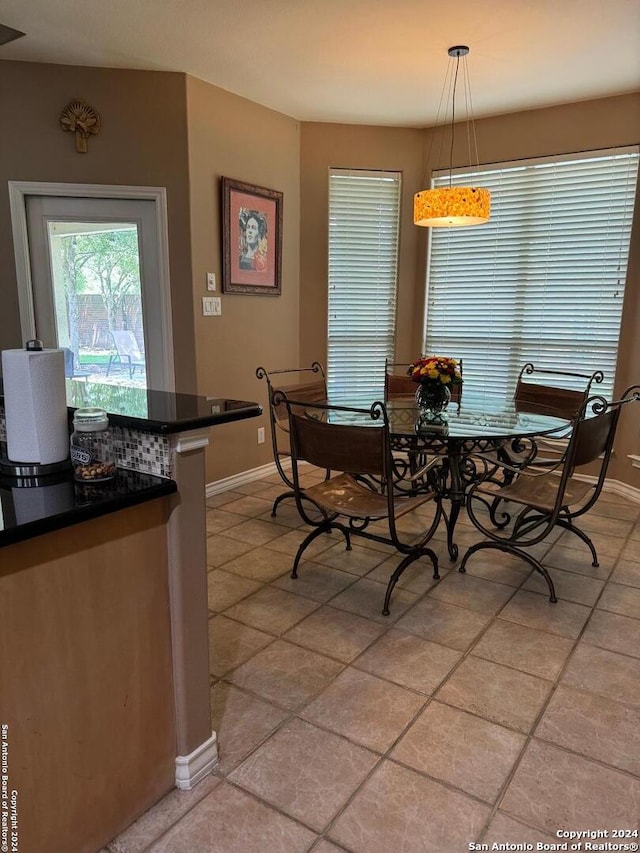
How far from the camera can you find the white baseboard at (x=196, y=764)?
150 cm

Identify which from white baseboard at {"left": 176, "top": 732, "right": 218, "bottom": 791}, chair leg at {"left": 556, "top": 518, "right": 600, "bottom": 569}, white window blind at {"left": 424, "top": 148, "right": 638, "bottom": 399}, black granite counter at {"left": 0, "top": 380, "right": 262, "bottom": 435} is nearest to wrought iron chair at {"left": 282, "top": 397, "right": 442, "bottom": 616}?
chair leg at {"left": 556, "top": 518, "right": 600, "bottom": 569}

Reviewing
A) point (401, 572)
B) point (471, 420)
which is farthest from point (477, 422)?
point (401, 572)

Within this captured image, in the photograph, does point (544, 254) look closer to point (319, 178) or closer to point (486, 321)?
point (486, 321)

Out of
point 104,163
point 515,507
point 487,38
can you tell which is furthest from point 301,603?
point 487,38

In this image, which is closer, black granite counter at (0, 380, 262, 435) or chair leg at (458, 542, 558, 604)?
black granite counter at (0, 380, 262, 435)

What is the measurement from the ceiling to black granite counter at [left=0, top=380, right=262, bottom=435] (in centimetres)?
195

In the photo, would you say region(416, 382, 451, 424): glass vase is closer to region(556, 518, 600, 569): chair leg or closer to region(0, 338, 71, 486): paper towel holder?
region(556, 518, 600, 569): chair leg

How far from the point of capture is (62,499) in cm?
120

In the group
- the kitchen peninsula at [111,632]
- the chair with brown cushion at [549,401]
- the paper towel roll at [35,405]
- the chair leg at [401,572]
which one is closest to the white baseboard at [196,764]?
the kitchen peninsula at [111,632]

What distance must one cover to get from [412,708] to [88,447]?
1.30 m

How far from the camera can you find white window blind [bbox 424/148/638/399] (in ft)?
12.6

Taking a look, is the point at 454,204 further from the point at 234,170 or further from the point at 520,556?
the point at 520,556

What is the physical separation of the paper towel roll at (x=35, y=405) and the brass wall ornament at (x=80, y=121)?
7.85 feet

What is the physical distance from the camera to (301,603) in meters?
2.47
